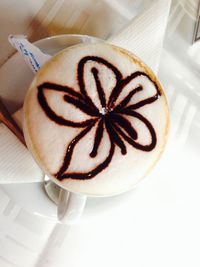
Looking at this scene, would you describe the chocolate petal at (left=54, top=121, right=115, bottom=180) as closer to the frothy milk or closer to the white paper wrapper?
the frothy milk

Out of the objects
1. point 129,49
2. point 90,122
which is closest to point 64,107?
point 90,122

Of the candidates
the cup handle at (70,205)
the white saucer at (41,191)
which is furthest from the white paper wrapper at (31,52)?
the cup handle at (70,205)

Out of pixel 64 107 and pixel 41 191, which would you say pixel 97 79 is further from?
pixel 41 191

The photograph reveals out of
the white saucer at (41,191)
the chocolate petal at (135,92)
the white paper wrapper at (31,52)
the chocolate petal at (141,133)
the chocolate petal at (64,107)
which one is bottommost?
the white saucer at (41,191)

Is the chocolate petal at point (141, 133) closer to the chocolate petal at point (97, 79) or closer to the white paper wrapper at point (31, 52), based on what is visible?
the chocolate petal at point (97, 79)

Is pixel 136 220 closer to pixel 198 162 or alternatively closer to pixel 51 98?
pixel 198 162

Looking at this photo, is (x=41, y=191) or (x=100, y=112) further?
(x=41, y=191)

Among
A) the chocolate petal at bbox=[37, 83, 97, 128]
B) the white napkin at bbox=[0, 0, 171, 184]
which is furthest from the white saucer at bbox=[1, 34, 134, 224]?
the chocolate petal at bbox=[37, 83, 97, 128]

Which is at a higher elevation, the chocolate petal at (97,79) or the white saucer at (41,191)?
the chocolate petal at (97,79)
